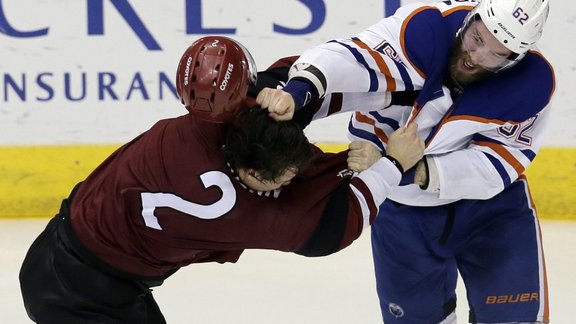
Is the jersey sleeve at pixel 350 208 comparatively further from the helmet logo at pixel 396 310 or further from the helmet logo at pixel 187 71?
the helmet logo at pixel 396 310

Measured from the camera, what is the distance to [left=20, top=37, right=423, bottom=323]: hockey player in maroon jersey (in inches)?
93.7

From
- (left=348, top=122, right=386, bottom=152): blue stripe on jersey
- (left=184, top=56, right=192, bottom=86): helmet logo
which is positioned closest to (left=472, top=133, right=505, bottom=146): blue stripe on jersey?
(left=348, top=122, right=386, bottom=152): blue stripe on jersey

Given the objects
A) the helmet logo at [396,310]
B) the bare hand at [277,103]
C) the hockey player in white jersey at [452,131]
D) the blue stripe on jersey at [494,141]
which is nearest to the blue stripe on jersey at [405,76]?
the hockey player in white jersey at [452,131]

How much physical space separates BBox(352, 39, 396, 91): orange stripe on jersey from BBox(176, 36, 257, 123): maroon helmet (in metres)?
0.49

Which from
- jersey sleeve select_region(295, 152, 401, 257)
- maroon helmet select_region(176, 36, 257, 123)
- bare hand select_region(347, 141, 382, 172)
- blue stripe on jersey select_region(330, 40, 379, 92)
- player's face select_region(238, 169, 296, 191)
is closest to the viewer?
maroon helmet select_region(176, 36, 257, 123)

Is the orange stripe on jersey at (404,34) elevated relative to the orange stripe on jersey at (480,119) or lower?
elevated

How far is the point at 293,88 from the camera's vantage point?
254cm

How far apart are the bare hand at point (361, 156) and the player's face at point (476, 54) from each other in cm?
32

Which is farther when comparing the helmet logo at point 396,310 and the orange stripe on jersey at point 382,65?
the helmet logo at point 396,310

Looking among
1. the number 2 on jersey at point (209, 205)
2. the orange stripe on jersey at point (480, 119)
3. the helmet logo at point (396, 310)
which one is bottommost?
the helmet logo at point (396, 310)

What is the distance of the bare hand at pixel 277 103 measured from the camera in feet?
7.89

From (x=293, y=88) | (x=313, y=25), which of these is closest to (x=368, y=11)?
(x=313, y=25)

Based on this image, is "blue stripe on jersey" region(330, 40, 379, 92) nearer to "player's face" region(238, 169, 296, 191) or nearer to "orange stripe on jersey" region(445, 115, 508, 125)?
"orange stripe on jersey" region(445, 115, 508, 125)

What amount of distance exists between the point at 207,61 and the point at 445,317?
4.17 feet
